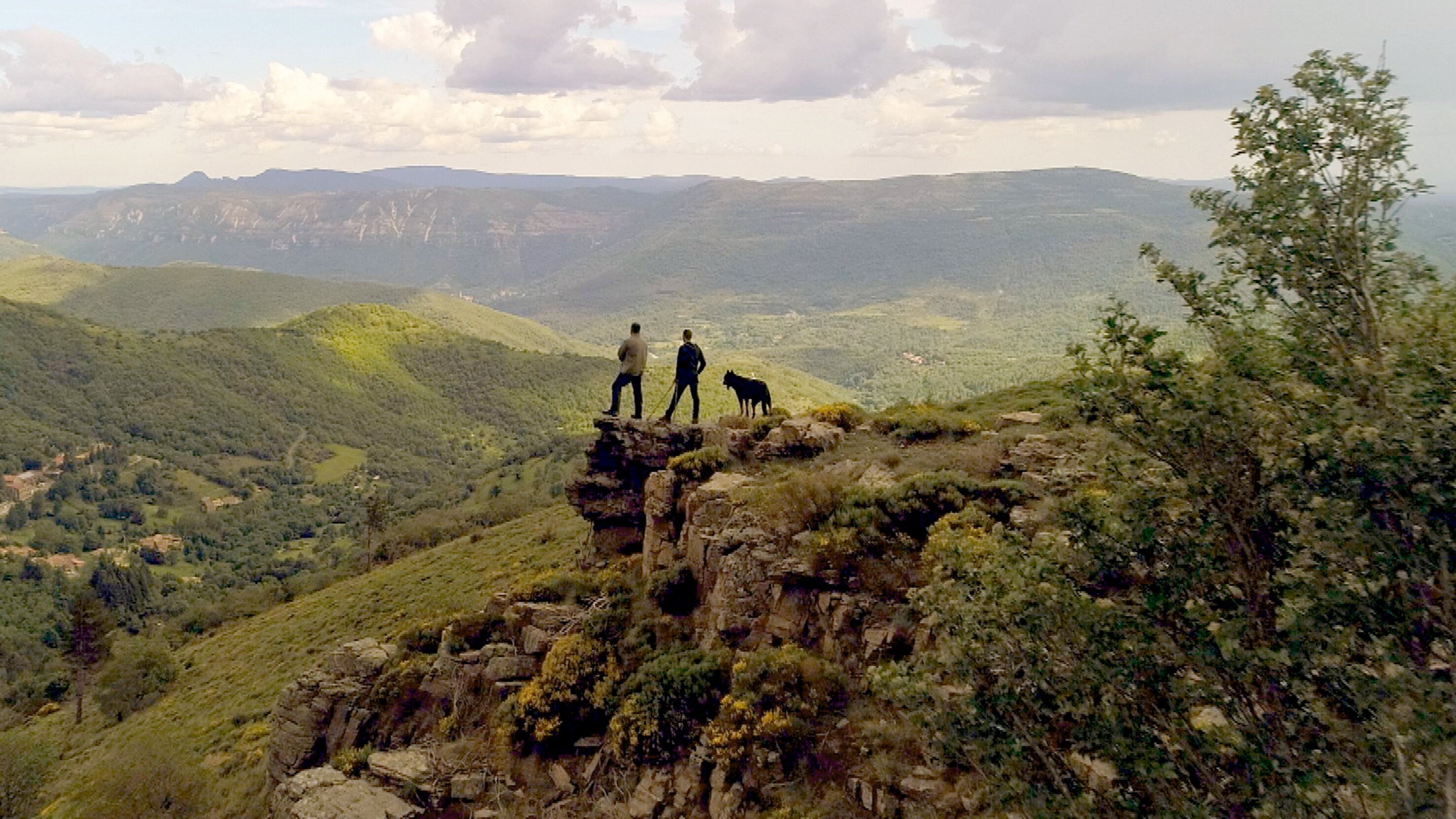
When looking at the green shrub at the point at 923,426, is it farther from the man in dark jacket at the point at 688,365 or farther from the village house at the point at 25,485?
the village house at the point at 25,485

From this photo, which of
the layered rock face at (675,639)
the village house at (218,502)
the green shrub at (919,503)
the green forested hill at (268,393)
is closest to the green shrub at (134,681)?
the layered rock face at (675,639)

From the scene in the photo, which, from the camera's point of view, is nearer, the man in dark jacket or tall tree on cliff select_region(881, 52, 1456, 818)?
tall tree on cliff select_region(881, 52, 1456, 818)

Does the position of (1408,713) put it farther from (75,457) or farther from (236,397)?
(236,397)

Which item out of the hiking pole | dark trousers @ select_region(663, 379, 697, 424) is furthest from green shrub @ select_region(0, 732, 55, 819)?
dark trousers @ select_region(663, 379, 697, 424)

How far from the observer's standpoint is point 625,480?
2275cm

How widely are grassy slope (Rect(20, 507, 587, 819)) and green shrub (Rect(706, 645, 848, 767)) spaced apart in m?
15.7

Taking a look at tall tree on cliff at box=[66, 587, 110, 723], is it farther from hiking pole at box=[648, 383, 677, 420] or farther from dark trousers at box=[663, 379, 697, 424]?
dark trousers at box=[663, 379, 697, 424]

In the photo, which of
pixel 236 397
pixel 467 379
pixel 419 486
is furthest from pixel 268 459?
pixel 467 379

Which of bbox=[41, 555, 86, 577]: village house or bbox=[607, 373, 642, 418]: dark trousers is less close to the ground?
bbox=[607, 373, 642, 418]: dark trousers

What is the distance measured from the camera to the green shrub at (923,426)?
903 inches

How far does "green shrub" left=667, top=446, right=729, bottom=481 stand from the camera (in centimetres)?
2030

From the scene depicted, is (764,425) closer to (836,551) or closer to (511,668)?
→ (836,551)

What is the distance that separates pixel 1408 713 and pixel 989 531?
9.66 meters

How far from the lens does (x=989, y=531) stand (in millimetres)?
14961
